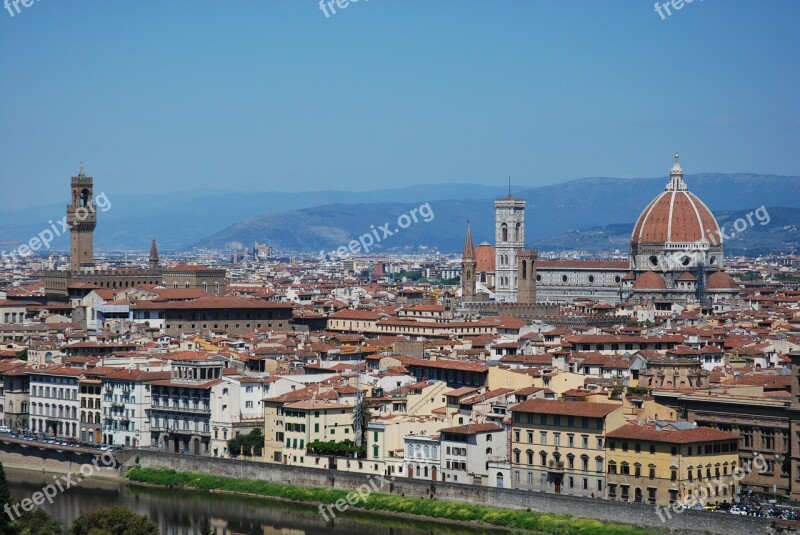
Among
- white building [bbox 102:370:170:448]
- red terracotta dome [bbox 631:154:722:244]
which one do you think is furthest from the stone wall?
red terracotta dome [bbox 631:154:722:244]

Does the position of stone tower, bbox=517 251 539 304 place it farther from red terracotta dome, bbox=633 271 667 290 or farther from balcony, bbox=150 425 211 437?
balcony, bbox=150 425 211 437

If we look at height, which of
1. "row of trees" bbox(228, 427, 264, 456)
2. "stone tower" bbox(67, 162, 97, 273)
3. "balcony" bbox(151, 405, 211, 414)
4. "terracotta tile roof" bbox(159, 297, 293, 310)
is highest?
"stone tower" bbox(67, 162, 97, 273)

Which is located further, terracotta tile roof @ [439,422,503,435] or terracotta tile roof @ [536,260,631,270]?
terracotta tile roof @ [536,260,631,270]

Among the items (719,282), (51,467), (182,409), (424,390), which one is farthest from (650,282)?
(51,467)

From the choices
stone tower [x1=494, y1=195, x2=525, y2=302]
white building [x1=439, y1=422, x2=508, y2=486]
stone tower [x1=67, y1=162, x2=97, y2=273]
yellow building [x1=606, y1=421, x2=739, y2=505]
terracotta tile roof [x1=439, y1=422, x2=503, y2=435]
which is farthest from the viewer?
stone tower [x1=494, y1=195, x2=525, y2=302]

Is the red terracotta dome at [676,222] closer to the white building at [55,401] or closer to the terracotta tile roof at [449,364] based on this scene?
the terracotta tile roof at [449,364]

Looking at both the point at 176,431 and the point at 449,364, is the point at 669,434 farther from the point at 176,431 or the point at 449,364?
the point at 176,431

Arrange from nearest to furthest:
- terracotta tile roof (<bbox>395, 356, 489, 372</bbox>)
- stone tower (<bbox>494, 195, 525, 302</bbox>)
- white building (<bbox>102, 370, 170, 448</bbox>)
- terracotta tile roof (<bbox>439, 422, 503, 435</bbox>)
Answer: terracotta tile roof (<bbox>439, 422, 503, 435</bbox>)
terracotta tile roof (<bbox>395, 356, 489, 372</bbox>)
white building (<bbox>102, 370, 170, 448</bbox>)
stone tower (<bbox>494, 195, 525, 302</bbox>)

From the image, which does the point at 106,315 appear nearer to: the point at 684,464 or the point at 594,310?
the point at 594,310
